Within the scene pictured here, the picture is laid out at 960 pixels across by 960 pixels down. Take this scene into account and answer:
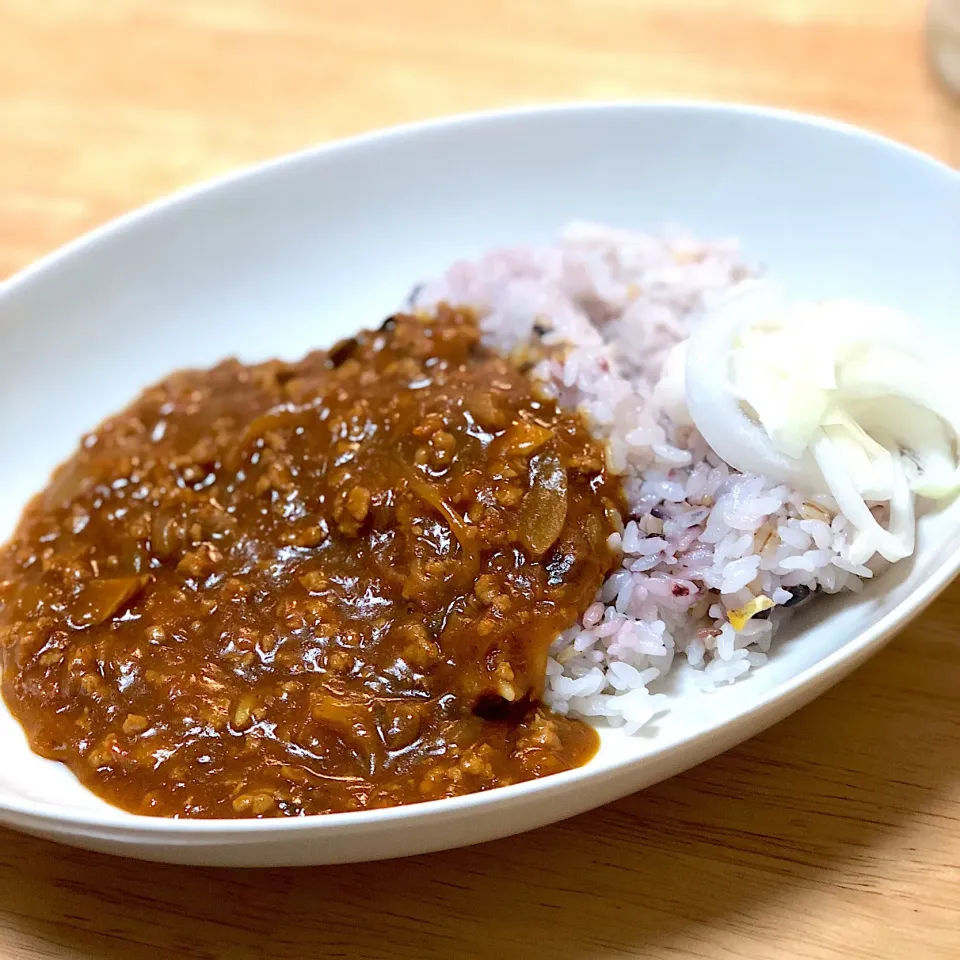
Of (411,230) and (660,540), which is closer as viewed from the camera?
(660,540)

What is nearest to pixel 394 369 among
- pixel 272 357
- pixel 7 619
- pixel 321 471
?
pixel 321 471

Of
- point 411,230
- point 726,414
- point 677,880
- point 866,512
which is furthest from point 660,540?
point 411,230

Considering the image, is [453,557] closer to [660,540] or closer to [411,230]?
[660,540]

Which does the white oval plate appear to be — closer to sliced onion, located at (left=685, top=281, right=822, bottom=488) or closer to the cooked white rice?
the cooked white rice

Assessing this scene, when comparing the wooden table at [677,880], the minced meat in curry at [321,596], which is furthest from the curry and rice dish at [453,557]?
the wooden table at [677,880]

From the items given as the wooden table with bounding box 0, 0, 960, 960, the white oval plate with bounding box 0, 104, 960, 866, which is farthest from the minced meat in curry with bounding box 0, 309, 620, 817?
the white oval plate with bounding box 0, 104, 960, 866

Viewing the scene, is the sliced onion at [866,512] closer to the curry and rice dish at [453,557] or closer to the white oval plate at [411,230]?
the curry and rice dish at [453,557]

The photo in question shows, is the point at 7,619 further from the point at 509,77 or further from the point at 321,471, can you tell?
the point at 509,77
